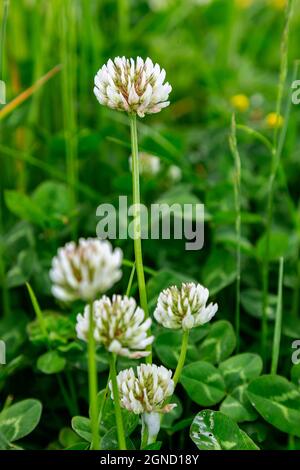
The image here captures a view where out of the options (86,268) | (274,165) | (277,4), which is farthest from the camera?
(277,4)

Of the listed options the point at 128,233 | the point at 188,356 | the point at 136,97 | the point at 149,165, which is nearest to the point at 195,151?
the point at 149,165

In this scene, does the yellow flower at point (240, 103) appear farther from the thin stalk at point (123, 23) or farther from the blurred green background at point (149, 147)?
the thin stalk at point (123, 23)

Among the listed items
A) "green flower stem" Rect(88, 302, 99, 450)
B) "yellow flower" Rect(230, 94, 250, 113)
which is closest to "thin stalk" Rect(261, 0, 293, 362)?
"green flower stem" Rect(88, 302, 99, 450)

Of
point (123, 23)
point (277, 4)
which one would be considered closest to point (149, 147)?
point (123, 23)

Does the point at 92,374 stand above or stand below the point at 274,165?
below

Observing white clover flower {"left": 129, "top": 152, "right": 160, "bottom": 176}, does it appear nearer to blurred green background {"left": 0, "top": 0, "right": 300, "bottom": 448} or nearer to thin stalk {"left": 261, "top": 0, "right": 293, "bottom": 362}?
blurred green background {"left": 0, "top": 0, "right": 300, "bottom": 448}

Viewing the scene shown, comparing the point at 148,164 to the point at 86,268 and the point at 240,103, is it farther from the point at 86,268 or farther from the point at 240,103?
the point at 86,268

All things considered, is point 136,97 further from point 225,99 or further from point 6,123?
point 225,99
